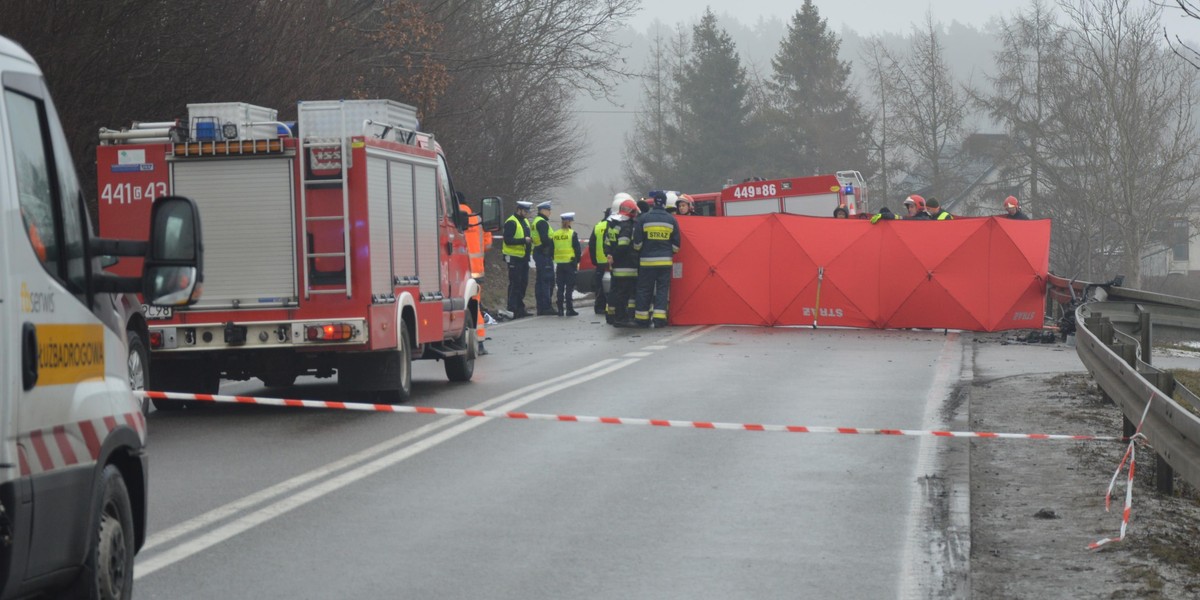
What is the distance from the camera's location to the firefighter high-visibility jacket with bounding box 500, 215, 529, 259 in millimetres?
25953

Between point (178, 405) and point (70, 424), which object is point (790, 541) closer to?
point (70, 424)

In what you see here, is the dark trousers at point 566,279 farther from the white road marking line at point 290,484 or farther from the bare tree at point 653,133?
the bare tree at point 653,133

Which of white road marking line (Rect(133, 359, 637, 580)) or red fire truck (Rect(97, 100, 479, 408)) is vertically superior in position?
red fire truck (Rect(97, 100, 479, 408))

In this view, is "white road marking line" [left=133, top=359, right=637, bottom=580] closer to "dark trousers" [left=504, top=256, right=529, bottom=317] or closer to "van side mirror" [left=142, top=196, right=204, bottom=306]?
"van side mirror" [left=142, top=196, right=204, bottom=306]

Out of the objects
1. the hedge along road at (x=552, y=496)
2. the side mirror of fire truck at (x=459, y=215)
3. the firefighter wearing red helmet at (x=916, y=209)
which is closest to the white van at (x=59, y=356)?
A: the hedge along road at (x=552, y=496)

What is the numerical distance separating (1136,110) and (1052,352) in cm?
3427

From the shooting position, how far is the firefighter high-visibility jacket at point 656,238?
75.1 feet

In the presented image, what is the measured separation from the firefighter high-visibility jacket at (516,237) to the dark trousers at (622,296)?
2.57 m

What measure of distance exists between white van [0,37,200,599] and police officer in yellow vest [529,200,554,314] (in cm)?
2126

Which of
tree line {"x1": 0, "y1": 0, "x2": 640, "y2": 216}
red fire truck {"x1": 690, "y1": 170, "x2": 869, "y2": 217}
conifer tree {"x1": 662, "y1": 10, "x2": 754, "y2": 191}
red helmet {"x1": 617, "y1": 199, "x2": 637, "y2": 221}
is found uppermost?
conifer tree {"x1": 662, "y1": 10, "x2": 754, "y2": 191}

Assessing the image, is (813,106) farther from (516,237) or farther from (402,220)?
(402,220)

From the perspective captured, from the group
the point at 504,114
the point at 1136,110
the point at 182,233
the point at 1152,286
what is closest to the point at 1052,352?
the point at 182,233

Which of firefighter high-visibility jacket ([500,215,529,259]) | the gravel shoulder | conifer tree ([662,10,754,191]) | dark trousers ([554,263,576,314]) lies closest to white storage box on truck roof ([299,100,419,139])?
the gravel shoulder

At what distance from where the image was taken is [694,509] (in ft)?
27.3
